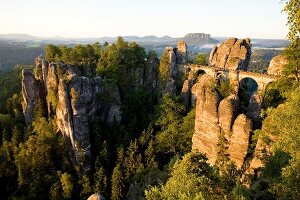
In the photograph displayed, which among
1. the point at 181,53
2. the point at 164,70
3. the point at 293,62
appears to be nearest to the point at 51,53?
the point at 164,70

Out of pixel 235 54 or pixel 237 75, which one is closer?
pixel 237 75

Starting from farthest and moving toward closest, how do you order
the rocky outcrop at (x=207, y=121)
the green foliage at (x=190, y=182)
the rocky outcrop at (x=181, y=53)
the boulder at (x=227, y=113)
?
the rocky outcrop at (x=181, y=53), the rocky outcrop at (x=207, y=121), the boulder at (x=227, y=113), the green foliage at (x=190, y=182)

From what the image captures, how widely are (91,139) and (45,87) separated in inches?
640

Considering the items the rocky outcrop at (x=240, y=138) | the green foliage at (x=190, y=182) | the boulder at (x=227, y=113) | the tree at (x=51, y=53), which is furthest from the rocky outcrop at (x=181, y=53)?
the green foliage at (x=190, y=182)

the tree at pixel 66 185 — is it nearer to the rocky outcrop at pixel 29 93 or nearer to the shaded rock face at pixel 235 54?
the rocky outcrop at pixel 29 93

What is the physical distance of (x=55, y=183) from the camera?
54.1 meters

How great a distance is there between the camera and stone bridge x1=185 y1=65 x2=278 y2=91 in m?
61.4

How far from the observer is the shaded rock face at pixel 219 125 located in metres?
42.2

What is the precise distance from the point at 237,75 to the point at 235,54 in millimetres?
6305

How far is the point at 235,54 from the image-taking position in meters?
71.4

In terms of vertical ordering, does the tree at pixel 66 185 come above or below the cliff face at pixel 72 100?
below

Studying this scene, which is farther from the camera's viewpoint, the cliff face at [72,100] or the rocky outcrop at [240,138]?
the cliff face at [72,100]

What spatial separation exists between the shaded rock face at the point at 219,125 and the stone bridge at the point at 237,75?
17673mm

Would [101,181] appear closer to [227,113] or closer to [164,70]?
[227,113]
